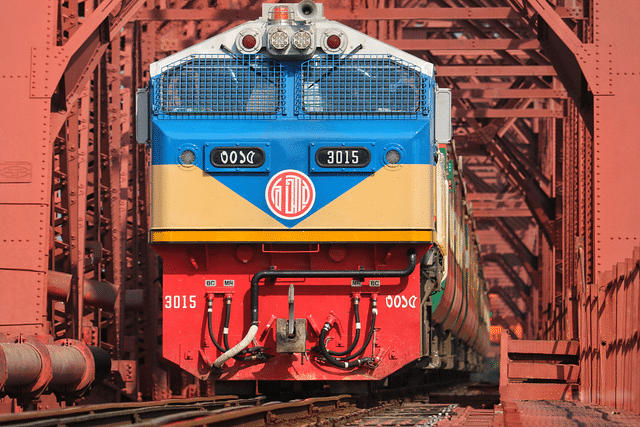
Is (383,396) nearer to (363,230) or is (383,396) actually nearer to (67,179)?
(363,230)

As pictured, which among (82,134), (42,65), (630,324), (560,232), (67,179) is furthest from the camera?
(560,232)

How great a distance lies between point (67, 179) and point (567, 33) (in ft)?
21.0

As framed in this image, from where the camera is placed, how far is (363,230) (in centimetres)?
941

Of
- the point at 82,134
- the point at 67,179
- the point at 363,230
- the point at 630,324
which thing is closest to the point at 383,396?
the point at 363,230

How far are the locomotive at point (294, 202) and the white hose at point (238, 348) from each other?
0.5 inches

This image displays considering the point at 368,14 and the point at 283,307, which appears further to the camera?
the point at 368,14

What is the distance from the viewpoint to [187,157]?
9508 mm

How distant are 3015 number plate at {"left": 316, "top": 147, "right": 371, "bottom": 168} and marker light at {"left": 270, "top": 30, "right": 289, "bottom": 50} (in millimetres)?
984

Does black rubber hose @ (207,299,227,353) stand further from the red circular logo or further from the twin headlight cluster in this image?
the twin headlight cluster

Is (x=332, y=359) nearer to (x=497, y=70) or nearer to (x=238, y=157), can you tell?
(x=238, y=157)

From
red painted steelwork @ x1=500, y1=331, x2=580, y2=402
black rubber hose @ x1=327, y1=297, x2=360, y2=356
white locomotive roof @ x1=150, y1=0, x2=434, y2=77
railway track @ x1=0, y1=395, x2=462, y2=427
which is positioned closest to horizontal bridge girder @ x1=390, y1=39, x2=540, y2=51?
red painted steelwork @ x1=500, y1=331, x2=580, y2=402

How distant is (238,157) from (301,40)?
1.18m

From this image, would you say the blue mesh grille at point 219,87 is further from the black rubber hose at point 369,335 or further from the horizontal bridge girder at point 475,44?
the horizontal bridge girder at point 475,44

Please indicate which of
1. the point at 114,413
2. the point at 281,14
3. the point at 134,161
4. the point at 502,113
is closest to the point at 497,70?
the point at 502,113
